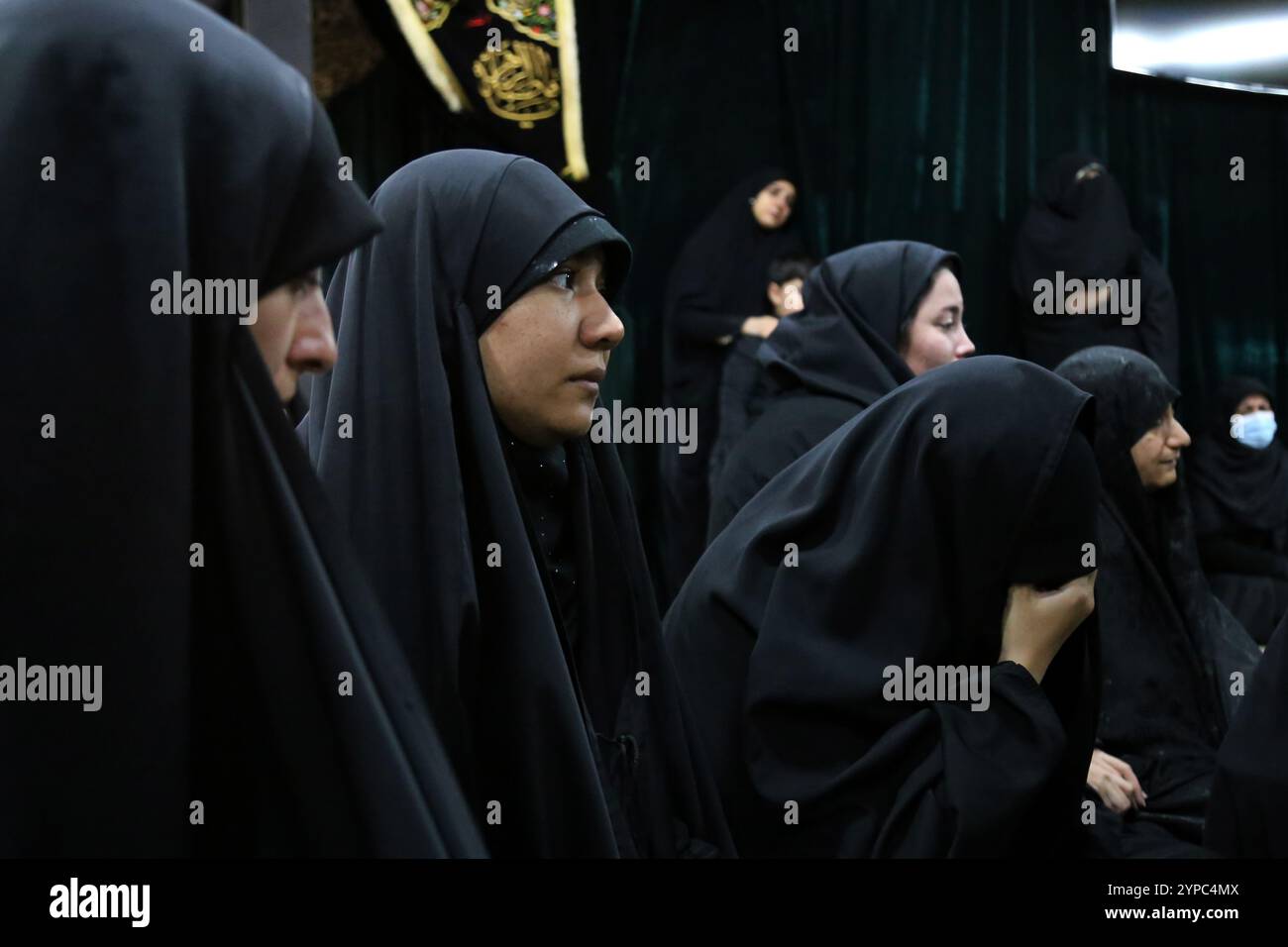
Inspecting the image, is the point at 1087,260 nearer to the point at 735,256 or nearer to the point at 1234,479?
the point at 1234,479

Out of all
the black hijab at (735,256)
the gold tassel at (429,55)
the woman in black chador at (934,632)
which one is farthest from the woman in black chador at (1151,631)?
the gold tassel at (429,55)

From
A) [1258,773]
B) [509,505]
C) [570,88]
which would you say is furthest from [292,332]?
[570,88]

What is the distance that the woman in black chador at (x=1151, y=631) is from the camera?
2824 millimetres

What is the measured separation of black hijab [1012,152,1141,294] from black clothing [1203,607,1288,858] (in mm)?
3985

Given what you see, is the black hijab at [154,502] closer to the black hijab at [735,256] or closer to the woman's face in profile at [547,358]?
the woman's face in profile at [547,358]

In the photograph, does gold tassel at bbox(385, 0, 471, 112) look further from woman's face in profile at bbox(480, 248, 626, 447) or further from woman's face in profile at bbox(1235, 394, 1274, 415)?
woman's face in profile at bbox(480, 248, 626, 447)

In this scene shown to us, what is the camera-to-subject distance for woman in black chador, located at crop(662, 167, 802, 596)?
5.83 m

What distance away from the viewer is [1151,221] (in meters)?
6.52

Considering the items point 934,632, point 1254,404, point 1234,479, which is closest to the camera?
point 934,632

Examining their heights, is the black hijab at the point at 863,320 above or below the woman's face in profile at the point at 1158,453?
above

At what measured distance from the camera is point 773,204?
5.88 m

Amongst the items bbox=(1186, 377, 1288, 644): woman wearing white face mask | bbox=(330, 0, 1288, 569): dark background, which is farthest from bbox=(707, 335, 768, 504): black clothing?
bbox=(1186, 377, 1288, 644): woman wearing white face mask

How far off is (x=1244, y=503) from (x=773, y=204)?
180cm

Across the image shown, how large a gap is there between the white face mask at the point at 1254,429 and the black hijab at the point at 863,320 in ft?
8.20
